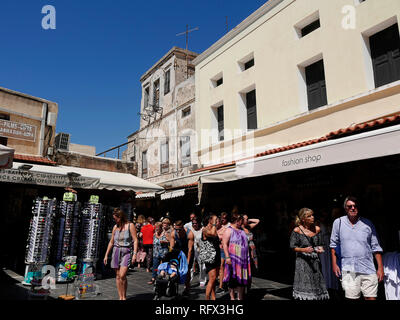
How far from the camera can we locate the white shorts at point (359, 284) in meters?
3.60

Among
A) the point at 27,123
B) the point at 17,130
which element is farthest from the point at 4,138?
the point at 27,123

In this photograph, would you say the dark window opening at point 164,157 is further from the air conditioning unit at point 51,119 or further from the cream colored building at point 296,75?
the air conditioning unit at point 51,119

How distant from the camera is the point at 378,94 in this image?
23.7ft

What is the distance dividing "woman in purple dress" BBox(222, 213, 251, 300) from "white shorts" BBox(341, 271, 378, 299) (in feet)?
5.12

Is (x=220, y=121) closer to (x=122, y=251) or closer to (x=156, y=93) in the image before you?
(x=156, y=93)

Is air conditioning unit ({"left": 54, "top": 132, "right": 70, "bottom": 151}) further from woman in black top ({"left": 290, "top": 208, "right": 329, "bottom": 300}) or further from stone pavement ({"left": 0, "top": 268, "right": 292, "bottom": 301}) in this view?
woman in black top ({"left": 290, "top": 208, "right": 329, "bottom": 300})

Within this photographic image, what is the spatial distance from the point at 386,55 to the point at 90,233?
9.54m

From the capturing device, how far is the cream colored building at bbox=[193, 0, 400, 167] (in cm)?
760

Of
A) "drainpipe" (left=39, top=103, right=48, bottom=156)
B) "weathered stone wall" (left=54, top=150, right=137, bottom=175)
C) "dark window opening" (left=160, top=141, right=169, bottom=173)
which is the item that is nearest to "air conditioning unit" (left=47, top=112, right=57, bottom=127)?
"drainpipe" (left=39, top=103, right=48, bottom=156)

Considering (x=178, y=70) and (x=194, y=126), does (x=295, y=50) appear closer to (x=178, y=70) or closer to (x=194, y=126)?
(x=194, y=126)

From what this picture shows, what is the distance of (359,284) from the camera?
12.1ft

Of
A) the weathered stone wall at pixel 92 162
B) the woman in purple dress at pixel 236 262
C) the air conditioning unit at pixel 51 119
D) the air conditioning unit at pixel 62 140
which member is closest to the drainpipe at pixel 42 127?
the air conditioning unit at pixel 51 119

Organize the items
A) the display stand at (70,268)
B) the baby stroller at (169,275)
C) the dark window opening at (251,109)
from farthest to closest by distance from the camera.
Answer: the dark window opening at (251,109) → the display stand at (70,268) → the baby stroller at (169,275)

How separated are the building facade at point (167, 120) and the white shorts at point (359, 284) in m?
10.6
